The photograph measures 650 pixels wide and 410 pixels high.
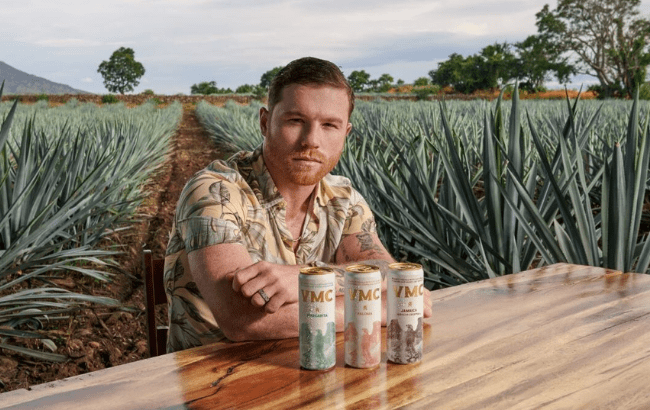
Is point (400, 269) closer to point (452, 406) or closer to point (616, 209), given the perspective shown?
point (452, 406)

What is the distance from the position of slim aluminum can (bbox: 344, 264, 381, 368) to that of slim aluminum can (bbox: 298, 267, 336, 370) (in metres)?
0.03

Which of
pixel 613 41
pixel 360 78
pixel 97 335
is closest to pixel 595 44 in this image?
pixel 613 41

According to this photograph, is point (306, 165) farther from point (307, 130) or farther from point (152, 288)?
point (152, 288)

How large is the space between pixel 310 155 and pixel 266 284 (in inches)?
15.9

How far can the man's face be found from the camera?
1.55 metres

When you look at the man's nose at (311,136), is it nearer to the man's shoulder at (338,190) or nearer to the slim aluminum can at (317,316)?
the man's shoulder at (338,190)

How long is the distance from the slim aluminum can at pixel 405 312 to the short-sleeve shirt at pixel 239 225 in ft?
1.49

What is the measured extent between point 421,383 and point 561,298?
0.70 metres

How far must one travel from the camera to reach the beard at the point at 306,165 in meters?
1.57

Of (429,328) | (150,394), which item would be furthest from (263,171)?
(150,394)

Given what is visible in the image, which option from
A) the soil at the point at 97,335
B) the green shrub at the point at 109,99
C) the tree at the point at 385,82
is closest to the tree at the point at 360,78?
the tree at the point at 385,82

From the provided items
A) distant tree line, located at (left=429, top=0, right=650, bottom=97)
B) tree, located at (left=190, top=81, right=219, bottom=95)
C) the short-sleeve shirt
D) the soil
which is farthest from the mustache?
tree, located at (left=190, top=81, right=219, bottom=95)

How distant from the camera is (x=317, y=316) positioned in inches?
42.3

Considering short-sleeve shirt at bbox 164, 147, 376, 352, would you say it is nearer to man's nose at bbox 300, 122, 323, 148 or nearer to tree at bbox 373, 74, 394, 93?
man's nose at bbox 300, 122, 323, 148
